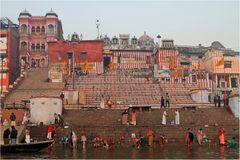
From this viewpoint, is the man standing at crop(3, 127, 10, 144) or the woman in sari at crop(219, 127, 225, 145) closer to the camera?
the man standing at crop(3, 127, 10, 144)

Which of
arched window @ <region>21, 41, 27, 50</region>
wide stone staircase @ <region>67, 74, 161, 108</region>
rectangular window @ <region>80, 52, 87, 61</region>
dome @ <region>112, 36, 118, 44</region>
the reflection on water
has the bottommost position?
the reflection on water

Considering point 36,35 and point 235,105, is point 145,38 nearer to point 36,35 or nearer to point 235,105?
point 36,35

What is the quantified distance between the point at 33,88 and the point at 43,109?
13.0m

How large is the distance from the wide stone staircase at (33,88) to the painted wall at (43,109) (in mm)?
8679

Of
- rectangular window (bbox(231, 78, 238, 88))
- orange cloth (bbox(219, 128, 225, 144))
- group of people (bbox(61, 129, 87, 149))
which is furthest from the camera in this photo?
rectangular window (bbox(231, 78, 238, 88))

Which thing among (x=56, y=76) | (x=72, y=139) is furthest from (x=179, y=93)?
(x=72, y=139)

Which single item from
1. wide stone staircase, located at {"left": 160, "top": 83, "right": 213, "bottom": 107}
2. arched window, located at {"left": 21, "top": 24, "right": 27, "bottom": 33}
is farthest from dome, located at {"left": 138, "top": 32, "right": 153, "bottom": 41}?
wide stone staircase, located at {"left": 160, "top": 83, "right": 213, "bottom": 107}

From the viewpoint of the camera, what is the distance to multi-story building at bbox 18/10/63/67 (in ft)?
184

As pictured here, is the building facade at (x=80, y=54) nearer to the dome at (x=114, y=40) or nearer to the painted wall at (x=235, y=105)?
the dome at (x=114, y=40)

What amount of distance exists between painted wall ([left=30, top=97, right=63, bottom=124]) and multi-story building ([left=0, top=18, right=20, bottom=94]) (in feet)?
73.6

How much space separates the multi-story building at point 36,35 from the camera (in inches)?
2210

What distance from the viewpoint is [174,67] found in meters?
47.3

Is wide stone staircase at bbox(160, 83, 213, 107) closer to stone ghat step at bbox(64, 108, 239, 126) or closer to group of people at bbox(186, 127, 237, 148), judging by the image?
stone ghat step at bbox(64, 108, 239, 126)

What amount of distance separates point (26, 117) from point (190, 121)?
35.3ft
